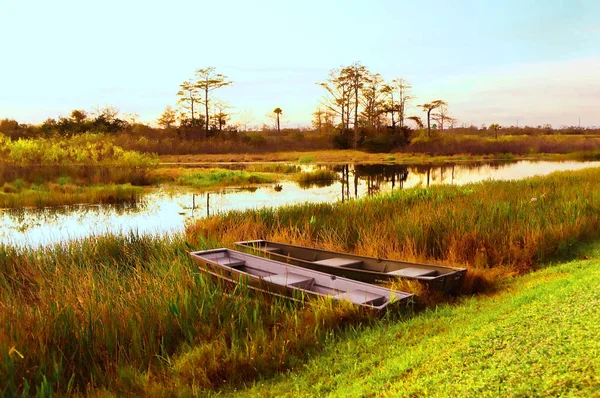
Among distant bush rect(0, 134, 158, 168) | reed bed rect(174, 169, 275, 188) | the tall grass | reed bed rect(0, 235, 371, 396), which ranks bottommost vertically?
reed bed rect(0, 235, 371, 396)

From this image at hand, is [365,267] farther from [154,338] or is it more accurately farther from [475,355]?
[475,355]

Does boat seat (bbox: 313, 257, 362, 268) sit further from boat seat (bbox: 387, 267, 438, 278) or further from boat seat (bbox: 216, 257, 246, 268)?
boat seat (bbox: 216, 257, 246, 268)

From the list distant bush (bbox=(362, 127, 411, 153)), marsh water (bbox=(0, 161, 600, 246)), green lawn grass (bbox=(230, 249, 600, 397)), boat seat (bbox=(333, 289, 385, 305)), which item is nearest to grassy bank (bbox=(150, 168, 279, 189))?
marsh water (bbox=(0, 161, 600, 246))

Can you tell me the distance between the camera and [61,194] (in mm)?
17234

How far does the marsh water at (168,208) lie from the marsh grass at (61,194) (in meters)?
0.62

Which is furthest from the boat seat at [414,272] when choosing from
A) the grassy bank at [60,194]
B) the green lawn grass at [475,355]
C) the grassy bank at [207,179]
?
the grassy bank at [207,179]

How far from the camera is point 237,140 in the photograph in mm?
48656

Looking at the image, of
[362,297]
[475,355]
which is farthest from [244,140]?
[475,355]

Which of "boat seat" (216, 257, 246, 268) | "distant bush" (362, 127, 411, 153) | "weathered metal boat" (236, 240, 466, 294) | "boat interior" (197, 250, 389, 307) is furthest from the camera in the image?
"distant bush" (362, 127, 411, 153)

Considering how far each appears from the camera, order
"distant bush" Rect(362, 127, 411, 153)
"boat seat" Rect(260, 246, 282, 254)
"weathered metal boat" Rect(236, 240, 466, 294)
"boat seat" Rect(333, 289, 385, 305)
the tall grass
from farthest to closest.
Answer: "distant bush" Rect(362, 127, 411, 153) < the tall grass < "boat seat" Rect(260, 246, 282, 254) < "weathered metal boat" Rect(236, 240, 466, 294) < "boat seat" Rect(333, 289, 385, 305)

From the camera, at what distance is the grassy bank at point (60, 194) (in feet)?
54.0

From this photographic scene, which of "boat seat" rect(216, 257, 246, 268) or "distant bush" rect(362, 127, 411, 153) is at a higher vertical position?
"distant bush" rect(362, 127, 411, 153)

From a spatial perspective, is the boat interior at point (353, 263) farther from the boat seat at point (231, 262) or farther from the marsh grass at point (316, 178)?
the marsh grass at point (316, 178)

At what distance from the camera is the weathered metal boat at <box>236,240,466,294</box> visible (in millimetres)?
6377
